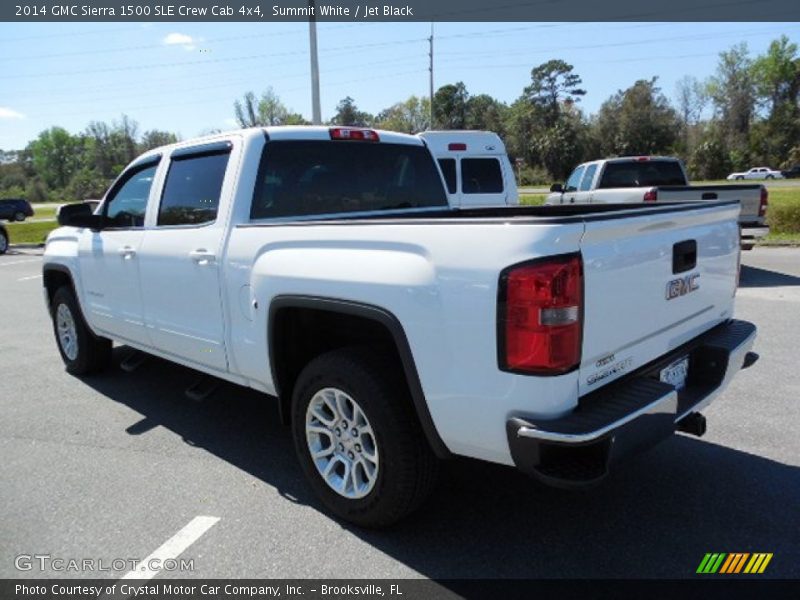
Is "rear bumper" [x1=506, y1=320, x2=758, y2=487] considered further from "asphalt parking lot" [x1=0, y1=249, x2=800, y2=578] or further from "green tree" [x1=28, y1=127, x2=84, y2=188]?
"green tree" [x1=28, y1=127, x2=84, y2=188]

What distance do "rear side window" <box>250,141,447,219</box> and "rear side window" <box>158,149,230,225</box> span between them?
32 cm

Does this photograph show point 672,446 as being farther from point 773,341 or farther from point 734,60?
point 734,60

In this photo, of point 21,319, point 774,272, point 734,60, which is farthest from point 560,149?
point 21,319

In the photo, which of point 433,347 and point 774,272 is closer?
point 433,347

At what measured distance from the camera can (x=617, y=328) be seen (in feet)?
8.40

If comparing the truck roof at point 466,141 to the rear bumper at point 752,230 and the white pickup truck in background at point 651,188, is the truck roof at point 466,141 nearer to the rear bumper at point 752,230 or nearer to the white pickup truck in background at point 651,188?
the white pickup truck in background at point 651,188

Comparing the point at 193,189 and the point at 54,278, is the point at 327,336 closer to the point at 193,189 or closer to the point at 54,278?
the point at 193,189

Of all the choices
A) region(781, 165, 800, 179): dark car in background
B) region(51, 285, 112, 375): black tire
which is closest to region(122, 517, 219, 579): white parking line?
region(51, 285, 112, 375): black tire

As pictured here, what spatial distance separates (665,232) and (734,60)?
9956cm

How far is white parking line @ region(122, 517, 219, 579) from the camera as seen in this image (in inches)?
110

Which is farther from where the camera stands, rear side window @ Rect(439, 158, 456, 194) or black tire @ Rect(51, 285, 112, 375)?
rear side window @ Rect(439, 158, 456, 194)

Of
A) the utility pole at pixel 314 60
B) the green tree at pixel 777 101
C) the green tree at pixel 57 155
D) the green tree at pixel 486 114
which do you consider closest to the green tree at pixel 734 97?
the green tree at pixel 777 101

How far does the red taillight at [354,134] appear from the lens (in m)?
4.15

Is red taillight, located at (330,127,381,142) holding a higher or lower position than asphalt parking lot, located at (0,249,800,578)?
higher
